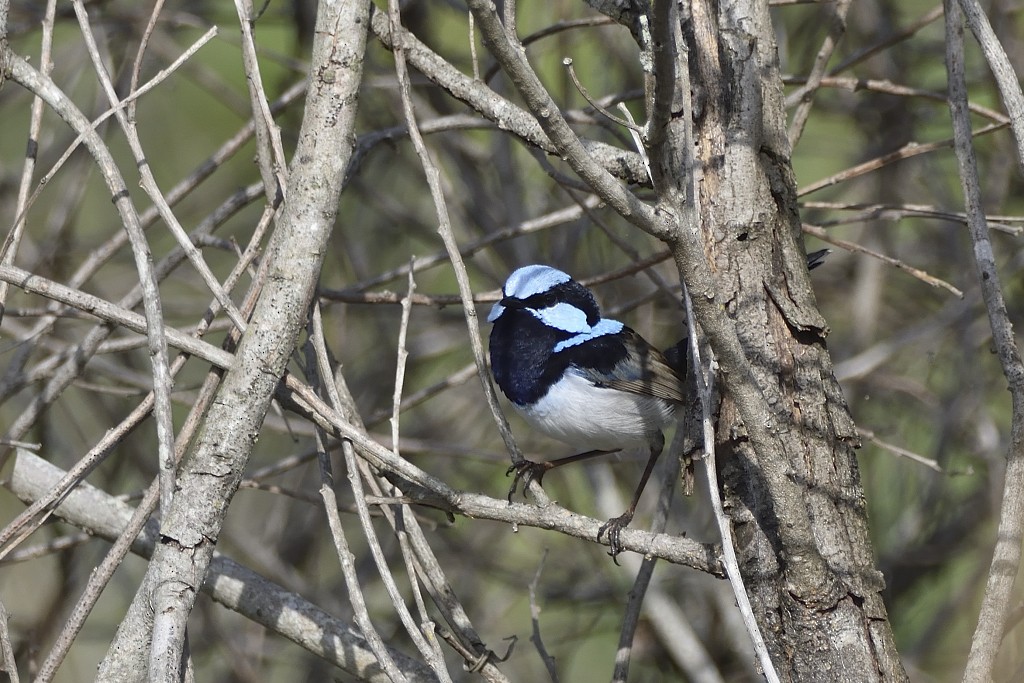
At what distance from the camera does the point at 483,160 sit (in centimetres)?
473

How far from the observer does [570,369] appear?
3.32 meters

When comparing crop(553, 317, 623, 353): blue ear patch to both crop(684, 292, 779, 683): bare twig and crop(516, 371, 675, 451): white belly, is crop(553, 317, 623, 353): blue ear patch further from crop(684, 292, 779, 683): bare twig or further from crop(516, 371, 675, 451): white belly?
crop(684, 292, 779, 683): bare twig

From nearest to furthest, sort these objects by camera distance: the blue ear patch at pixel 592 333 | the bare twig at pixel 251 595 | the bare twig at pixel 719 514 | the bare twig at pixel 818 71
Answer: the bare twig at pixel 719 514, the bare twig at pixel 251 595, the bare twig at pixel 818 71, the blue ear patch at pixel 592 333

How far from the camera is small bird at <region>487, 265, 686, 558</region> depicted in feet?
10.7

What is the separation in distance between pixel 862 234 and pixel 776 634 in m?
3.24

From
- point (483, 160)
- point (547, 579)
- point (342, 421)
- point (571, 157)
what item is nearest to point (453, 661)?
point (547, 579)

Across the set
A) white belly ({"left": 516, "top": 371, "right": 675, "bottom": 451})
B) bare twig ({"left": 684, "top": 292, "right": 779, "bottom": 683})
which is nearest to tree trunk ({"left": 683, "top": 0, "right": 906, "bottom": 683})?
bare twig ({"left": 684, "top": 292, "right": 779, "bottom": 683})

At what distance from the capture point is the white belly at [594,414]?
3.25 m

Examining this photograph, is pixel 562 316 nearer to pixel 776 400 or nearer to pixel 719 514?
pixel 776 400

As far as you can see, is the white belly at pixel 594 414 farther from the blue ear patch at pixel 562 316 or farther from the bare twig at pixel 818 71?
the bare twig at pixel 818 71

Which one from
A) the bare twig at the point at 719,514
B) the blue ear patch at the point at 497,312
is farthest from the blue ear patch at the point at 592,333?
the bare twig at the point at 719,514

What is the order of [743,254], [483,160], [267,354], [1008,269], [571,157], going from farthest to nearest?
1. [483,160]
2. [1008,269]
3. [743,254]
4. [267,354]
5. [571,157]

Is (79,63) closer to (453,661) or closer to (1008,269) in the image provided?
(453,661)

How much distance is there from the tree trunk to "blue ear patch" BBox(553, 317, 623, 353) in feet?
3.90
